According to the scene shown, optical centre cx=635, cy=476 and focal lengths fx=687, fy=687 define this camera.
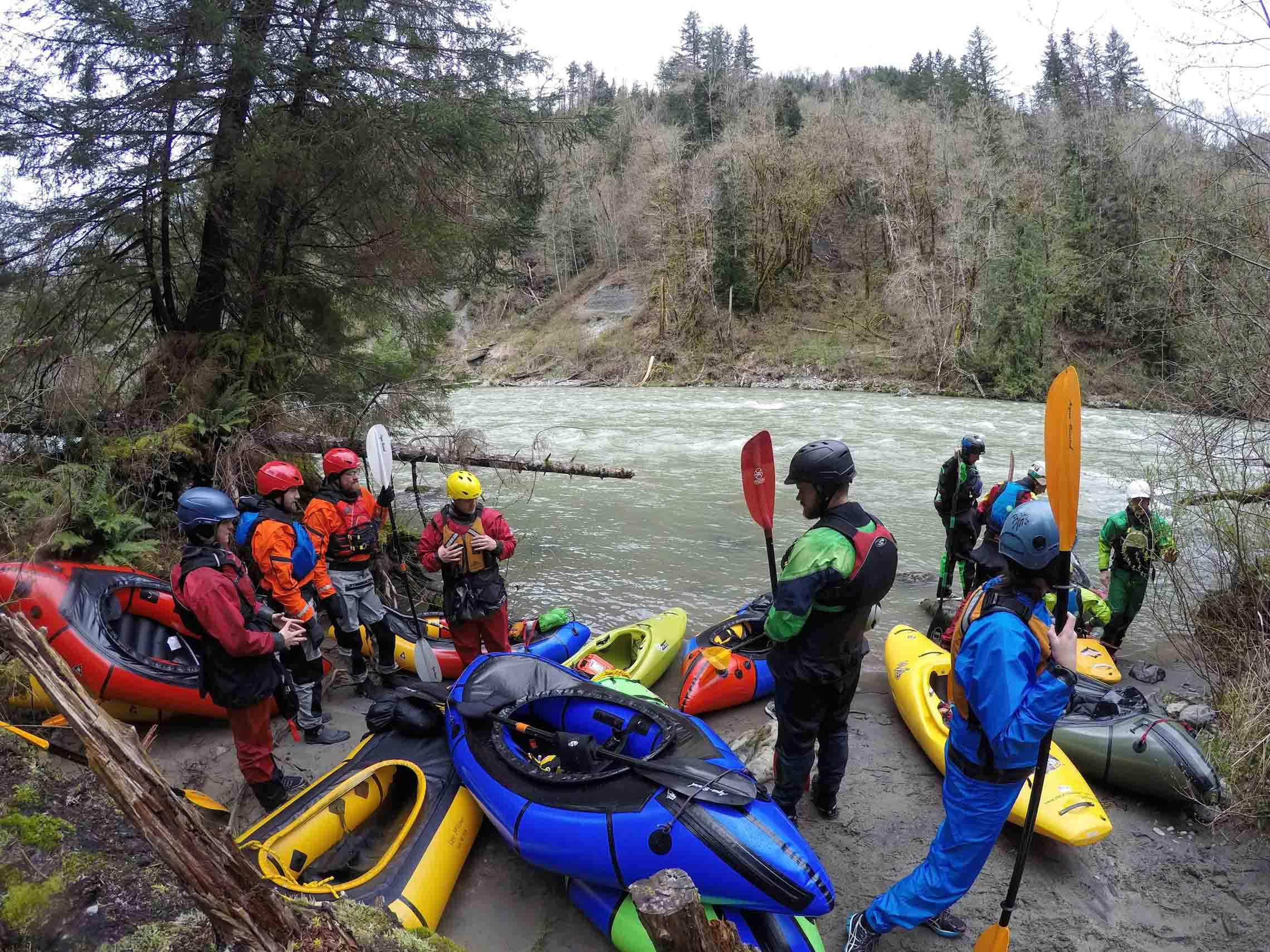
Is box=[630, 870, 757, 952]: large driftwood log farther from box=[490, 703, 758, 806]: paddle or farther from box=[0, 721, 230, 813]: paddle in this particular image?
box=[0, 721, 230, 813]: paddle

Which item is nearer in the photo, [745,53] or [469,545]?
[469,545]

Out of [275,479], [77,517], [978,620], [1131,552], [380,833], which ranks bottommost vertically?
[380,833]

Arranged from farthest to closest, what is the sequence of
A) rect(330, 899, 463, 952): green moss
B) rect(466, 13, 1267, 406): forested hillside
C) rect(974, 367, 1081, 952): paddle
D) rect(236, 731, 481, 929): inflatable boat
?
rect(466, 13, 1267, 406): forested hillside
rect(236, 731, 481, 929): inflatable boat
rect(974, 367, 1081, 952): paddle
rect(330, 899, 463, 952): green moss

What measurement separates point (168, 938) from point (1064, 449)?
10.4 ft

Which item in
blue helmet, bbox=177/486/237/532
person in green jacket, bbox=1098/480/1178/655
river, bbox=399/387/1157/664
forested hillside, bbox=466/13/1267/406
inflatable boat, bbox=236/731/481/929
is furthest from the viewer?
forested hillside, bbox=466/13/1267/406

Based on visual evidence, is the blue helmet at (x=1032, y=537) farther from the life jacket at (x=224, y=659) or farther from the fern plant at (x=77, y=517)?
the fern plant at (x=77, y=517)

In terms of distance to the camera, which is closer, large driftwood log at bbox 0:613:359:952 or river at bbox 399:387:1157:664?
large driftwood log at bbox 0:613:359:952

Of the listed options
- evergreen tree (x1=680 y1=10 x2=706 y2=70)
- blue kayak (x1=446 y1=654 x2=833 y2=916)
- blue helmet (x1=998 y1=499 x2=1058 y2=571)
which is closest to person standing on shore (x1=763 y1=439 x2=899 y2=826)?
blue kayak (x1=446 y1=654 x2=833 y2=916)

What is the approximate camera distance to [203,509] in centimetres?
323

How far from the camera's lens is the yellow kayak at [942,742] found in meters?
3.21

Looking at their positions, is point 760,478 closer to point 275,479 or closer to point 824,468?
point 824,468

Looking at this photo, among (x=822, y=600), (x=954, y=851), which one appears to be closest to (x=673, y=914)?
(x=954, y=851)

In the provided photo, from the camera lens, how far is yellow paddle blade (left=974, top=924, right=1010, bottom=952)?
2.42 metres

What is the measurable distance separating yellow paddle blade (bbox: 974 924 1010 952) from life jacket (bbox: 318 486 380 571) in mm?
4285
